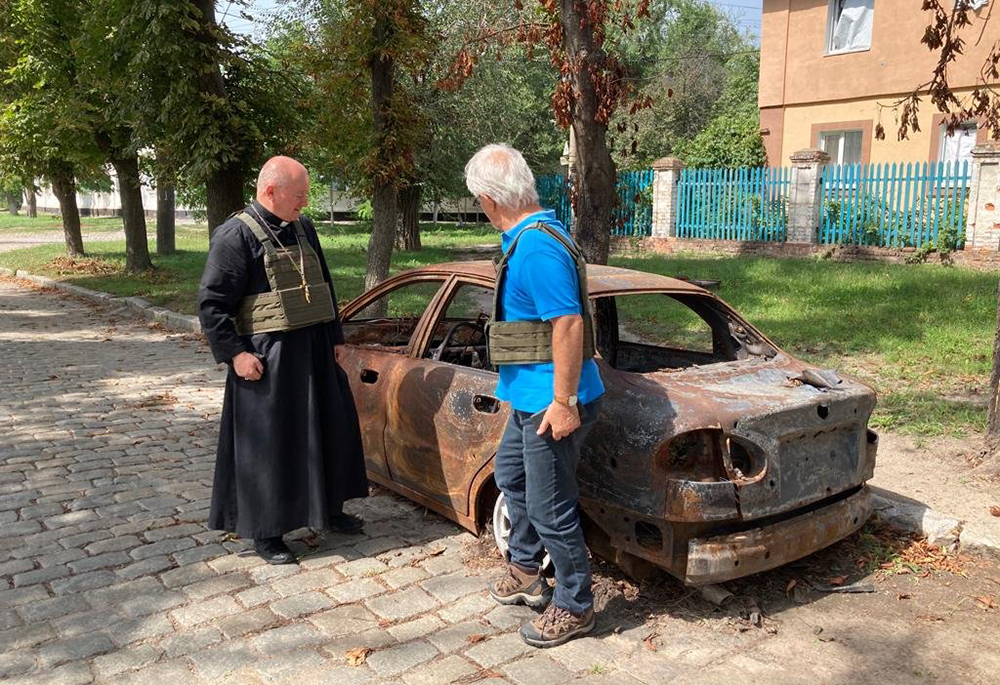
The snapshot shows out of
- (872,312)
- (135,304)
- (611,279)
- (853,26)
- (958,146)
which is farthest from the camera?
(853,26)

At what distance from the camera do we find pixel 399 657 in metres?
3.45

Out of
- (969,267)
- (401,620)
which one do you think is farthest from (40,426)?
(969,267)

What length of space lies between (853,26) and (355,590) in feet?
66.8

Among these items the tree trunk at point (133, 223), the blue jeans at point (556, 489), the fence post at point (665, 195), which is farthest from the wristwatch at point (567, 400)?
the tree trunk at point (133, 223)

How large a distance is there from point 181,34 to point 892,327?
993 cm

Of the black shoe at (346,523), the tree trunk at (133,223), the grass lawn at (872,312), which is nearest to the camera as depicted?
the black shoe at (346,523)

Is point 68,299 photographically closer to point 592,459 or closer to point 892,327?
point 892,327

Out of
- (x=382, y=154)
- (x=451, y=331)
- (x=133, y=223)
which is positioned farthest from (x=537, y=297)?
(x=133, y=223)

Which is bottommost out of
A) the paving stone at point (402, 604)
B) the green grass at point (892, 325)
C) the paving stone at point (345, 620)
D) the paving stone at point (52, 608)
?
the paving stone at point (402, 604)

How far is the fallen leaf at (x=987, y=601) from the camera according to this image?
389 cm

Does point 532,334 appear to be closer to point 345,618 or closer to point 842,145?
point 345,618

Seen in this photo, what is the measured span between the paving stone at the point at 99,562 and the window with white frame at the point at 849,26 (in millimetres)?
20080

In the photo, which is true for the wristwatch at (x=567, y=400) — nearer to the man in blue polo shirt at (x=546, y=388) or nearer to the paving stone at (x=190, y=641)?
the man in blue polo shirt at (x=546, y=388)

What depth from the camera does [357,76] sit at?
10.3 m
